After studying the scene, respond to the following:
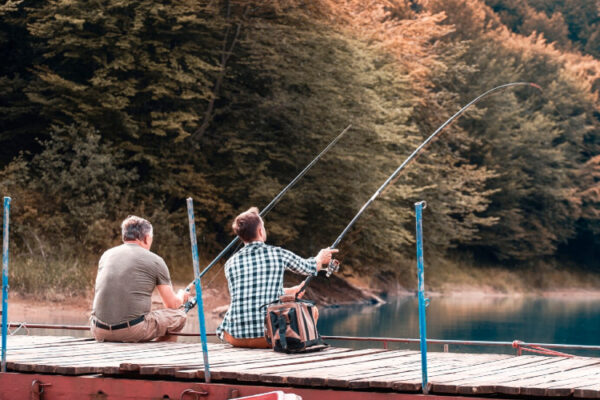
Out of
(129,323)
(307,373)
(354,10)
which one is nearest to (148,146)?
(354,10)

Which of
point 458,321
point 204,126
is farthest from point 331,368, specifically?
point 458,321

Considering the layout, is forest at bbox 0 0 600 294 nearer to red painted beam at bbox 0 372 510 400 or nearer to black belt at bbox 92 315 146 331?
black belt at bbox 92 315 146 331

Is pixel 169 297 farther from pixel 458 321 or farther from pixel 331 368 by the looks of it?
pixel 458 321

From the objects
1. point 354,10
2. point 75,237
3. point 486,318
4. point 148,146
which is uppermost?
point 354,10

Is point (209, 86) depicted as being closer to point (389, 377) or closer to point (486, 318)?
point (486, 318)

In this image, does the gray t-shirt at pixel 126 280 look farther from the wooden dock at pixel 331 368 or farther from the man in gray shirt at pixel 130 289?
the wooden dock at pixel 331 368

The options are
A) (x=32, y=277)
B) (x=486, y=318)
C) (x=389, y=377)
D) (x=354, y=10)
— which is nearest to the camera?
(x=389, y=377)

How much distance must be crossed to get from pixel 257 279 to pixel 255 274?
34 millimetres

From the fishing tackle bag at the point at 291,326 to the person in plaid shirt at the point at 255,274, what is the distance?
25 cm

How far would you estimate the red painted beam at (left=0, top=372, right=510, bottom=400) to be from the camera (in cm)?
504

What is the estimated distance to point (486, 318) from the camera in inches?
1053

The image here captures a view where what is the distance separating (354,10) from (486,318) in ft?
30.1

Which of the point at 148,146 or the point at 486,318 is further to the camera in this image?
the point at 486,318

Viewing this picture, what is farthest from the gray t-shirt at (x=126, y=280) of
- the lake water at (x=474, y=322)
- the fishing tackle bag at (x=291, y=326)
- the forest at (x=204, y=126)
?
the forest at (x=204, y=126)
